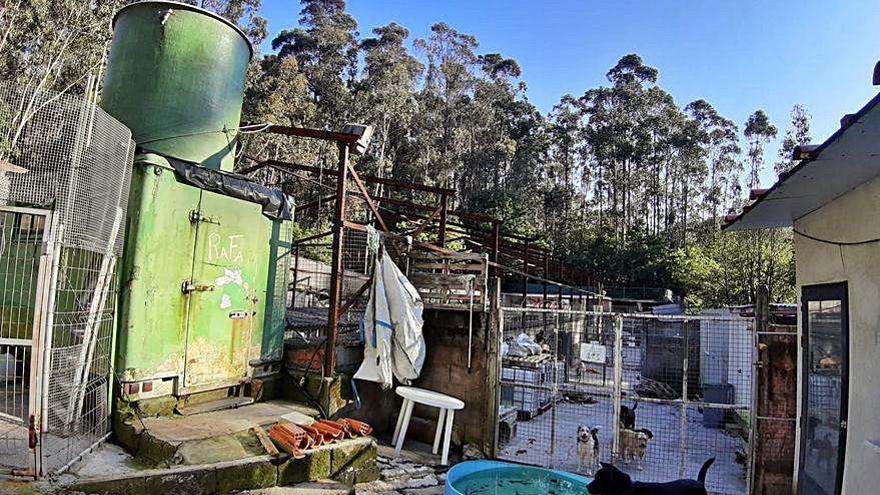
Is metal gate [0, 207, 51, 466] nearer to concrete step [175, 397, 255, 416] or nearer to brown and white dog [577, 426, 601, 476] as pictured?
concrete step [175, 397, 255, 416]

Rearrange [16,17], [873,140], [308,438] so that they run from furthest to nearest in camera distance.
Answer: [16,17] < [308,438] < [873,140]

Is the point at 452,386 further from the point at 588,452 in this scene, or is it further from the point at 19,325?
the point at 19,325

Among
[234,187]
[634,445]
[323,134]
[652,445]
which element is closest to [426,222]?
[323,134]

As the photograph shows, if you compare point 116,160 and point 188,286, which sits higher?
point 116,160

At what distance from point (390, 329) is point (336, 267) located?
→ 4.22ft

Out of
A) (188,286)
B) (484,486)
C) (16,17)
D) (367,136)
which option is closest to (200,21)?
(367,136)

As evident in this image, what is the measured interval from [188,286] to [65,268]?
1.57 meters

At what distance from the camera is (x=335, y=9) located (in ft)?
142

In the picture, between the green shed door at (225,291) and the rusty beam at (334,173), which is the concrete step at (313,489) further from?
the rusty beam at (334,173)

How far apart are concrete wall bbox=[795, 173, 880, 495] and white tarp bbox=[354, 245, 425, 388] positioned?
16.9 ft

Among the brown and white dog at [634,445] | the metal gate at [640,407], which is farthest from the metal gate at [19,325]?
the brown and white dog at [634,445]

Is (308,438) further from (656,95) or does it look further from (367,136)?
(656,95)

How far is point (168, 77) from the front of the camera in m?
6.44

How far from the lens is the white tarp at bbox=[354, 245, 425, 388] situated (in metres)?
7.40
